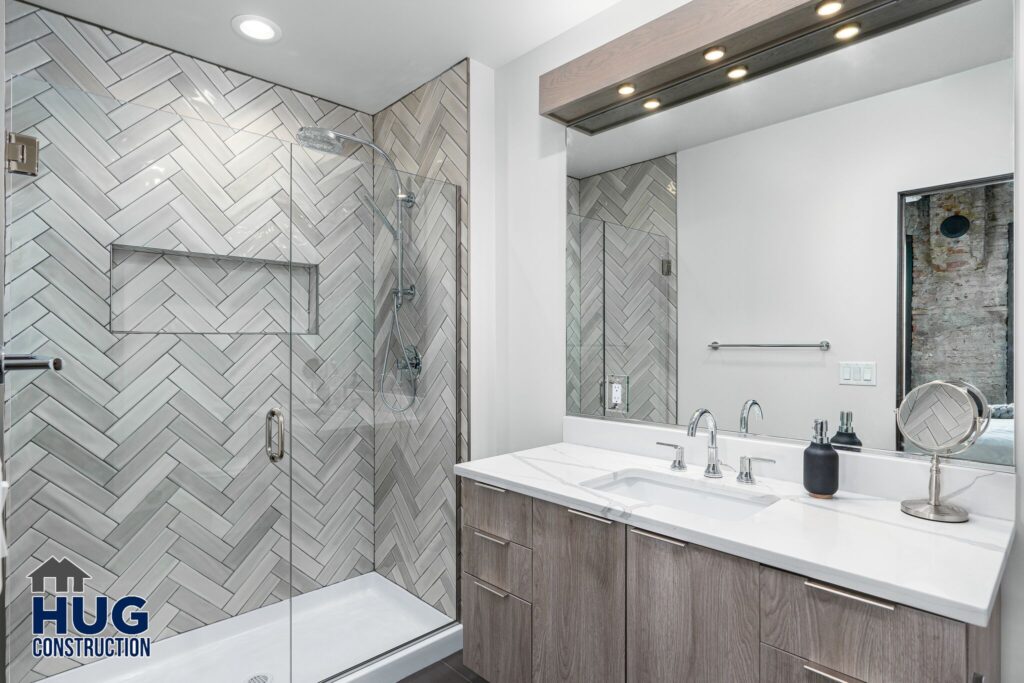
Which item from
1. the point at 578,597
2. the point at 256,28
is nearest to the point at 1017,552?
the point at 578,597

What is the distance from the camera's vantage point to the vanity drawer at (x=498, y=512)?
165 centimetres

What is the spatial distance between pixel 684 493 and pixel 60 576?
210 centimetres

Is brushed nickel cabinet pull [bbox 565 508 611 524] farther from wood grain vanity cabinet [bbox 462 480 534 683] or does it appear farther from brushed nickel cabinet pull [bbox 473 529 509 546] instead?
brushed nickel cabinet pull [bbox 473 529 509 546]

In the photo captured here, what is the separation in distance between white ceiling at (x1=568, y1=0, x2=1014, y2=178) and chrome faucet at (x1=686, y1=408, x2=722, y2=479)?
0.93 metres

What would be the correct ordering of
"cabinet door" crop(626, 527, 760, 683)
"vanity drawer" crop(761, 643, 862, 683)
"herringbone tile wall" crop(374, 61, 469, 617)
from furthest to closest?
"herringbone tile wall" crop(374, 61, 469, 617) → "cabinet door" crop(626, 527, 760, 683) → "vanity drawer" crop(761, 643, 862, 683)

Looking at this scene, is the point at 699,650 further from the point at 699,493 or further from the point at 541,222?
the point at 541,222

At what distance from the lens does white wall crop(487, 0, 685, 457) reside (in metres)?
2.27

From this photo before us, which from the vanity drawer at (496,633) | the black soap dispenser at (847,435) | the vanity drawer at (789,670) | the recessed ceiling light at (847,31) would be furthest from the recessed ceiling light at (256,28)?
the vanity drawer at (789,670)

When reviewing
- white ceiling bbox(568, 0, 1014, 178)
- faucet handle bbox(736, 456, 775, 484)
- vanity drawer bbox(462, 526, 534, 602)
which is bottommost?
vanity drawer bbox(462, 526, 534, 602)

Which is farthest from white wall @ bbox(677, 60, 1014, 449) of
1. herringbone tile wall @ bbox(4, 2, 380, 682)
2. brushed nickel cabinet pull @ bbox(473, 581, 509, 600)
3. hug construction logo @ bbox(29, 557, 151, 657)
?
hug construction logo @ bbox(29, 557, 151, 657)

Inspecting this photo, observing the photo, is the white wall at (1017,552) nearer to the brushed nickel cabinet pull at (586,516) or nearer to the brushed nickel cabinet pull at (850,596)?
the brushed nickel cabinet pull at (850,596)

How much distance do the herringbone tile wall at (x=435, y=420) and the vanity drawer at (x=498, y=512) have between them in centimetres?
58

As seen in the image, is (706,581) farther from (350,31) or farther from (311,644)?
(350,31)

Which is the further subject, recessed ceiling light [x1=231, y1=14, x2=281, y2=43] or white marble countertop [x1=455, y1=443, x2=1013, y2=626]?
recessed ceiling light [x1=231, y1=14, x2=281, y2=43]
